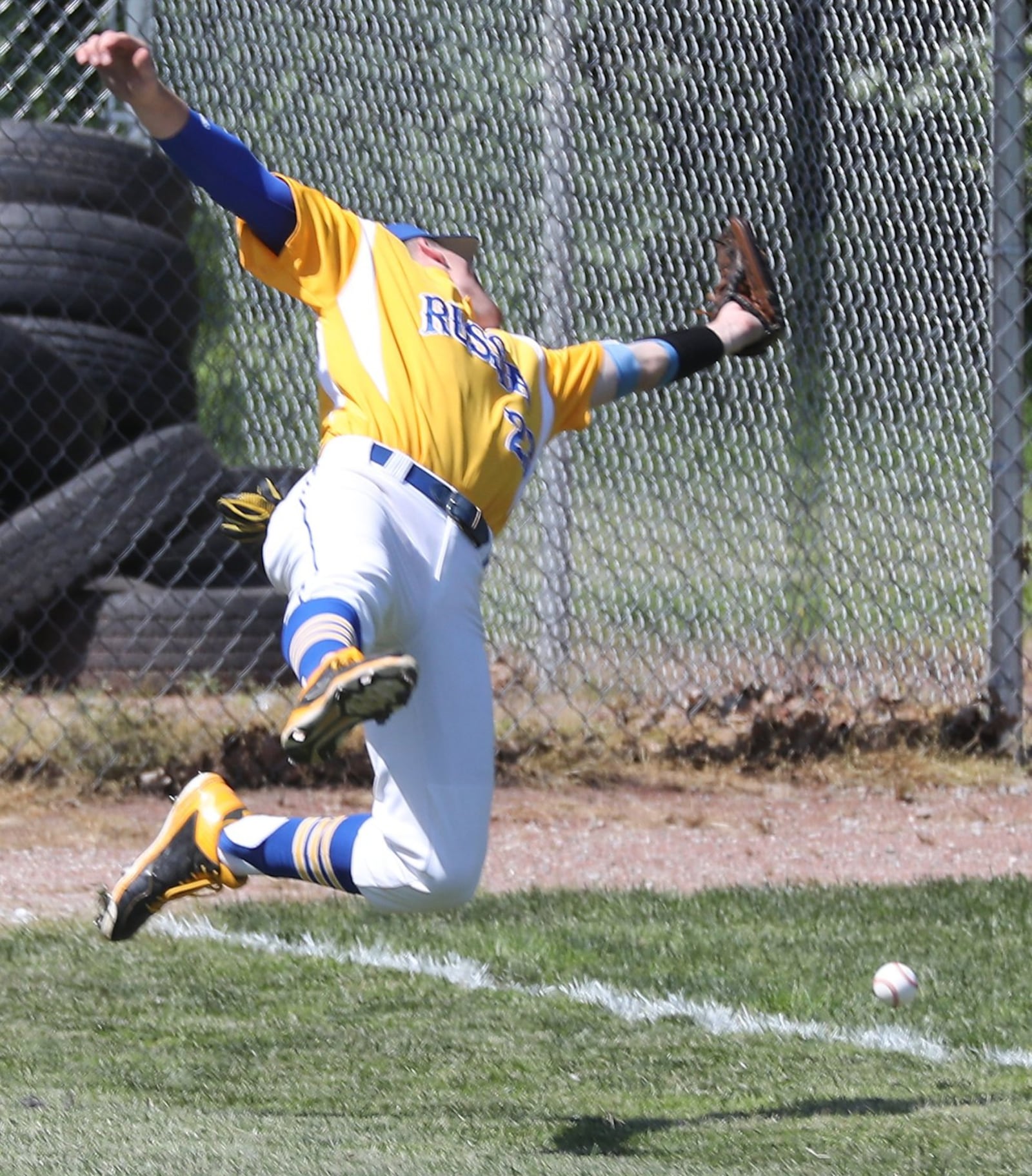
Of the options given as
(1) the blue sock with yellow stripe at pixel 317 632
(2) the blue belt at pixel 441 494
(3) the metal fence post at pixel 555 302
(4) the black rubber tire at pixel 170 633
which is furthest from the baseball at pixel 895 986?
(4) the black rubber tire at pixel 170 633

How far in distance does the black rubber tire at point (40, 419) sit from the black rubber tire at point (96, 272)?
0.29m

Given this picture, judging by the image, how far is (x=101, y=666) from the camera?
8305mm

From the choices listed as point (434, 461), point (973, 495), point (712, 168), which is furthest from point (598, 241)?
point (434, 461)

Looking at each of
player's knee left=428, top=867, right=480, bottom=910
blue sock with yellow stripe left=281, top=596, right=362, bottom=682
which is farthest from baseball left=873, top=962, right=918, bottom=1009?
blue sock with yellow stripe left=281, top=596, right=362, bottom=682

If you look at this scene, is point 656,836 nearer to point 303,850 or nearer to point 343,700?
point 303,850

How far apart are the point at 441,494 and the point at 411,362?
1.08 ft

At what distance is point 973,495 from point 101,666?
4.00 m

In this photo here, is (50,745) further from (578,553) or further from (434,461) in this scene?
(434,461)

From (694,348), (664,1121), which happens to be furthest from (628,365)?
(664,1121)

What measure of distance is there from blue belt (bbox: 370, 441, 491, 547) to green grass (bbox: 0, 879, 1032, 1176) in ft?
3.79

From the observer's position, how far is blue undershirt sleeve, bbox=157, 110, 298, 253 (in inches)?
158

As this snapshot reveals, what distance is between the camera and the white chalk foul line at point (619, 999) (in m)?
4.26

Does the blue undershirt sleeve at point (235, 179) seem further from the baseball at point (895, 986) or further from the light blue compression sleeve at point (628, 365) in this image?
the baseball at point (895, 986)

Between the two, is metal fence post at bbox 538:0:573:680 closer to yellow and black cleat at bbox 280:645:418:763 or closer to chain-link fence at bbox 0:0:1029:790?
chain-link fence at bbox 0:0:1029:790
